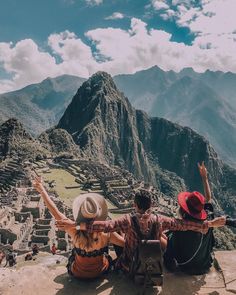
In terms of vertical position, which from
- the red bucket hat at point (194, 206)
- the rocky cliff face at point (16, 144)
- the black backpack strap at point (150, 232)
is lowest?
the black backpack strap at point (150, 232)

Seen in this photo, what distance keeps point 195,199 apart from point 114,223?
1375 mm

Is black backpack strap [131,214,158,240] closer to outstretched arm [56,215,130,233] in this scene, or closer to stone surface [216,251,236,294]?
outstretched arm [56,215,130,233]

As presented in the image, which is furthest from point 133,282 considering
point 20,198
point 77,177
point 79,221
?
point 77,177

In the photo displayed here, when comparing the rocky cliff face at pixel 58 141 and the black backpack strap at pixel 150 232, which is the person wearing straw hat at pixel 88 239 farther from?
the rocky cliff face at pixel 58 141

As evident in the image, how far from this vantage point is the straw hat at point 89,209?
223 inches

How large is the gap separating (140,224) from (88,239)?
2.78 ft

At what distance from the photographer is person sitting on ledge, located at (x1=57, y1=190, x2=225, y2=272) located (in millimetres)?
5566

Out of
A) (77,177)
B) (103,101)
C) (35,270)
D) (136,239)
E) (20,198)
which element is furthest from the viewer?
(103,101)

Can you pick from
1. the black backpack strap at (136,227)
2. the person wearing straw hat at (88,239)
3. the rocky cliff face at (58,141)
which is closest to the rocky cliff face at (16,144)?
the rocky cliff face at (58,141)

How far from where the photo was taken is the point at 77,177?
66.8 metres

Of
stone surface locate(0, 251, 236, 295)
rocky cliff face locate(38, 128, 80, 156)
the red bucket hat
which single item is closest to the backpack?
stone surface locate(0, 251, 236, 295)

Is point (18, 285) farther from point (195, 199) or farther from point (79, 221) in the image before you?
point (195, 199)

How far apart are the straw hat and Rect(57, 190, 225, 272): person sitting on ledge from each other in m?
0.13

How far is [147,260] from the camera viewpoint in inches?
215
